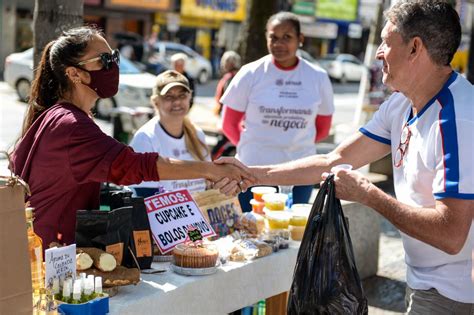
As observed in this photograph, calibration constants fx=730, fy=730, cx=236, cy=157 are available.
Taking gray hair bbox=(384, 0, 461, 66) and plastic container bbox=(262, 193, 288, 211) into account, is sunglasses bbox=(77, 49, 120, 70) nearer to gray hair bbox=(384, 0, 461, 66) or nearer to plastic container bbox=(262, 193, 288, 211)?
gray hair bbox=(384, 0, 461, 66)

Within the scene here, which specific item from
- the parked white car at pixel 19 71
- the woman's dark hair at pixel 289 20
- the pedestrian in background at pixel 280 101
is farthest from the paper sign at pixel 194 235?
the parked white car at pixel 19 71

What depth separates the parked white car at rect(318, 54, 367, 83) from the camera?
36.7 m

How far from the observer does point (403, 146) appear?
303 centimetres

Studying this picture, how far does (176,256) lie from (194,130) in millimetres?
2228

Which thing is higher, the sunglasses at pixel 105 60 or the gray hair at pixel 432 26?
the gray hair at pixel 432 26

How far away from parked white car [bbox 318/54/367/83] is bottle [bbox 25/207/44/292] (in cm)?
3395

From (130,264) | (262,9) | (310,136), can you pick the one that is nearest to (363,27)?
(262,9)

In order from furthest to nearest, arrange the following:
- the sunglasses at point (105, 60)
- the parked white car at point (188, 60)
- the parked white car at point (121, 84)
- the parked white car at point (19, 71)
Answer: the parked white car at point (188, 60) < the parked white car at point (19, 71) < the parked white car at point (121, 84) < the sunglasses at point (105, 60)

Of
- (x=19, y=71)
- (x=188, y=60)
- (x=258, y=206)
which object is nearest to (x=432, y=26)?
(x=258, y=206)

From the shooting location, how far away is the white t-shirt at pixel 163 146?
5129 millimetres

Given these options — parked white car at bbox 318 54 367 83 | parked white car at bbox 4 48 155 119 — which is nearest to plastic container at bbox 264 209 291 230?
parked white car at bbox 4 48 155 119

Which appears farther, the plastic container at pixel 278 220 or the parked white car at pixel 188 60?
the parked white car at pixel 188 60

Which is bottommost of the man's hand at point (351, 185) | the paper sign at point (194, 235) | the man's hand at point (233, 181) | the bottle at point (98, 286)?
the paper sign at point (194, 235)

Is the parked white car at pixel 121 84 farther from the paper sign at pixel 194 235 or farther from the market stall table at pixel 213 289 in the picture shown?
the paper sign at pixel 194 235
